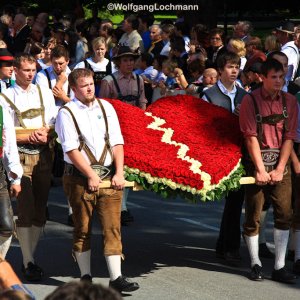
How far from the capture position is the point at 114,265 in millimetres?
8367

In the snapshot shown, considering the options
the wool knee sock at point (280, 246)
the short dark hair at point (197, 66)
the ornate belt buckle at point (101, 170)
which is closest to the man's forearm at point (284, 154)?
the wool knee sock at point (280, 246)

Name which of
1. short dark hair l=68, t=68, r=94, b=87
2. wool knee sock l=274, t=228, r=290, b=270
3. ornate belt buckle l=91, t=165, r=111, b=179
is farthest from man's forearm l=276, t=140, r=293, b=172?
short dark hair l=68, t=68, r=94, b=87

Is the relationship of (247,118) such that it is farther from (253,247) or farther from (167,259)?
(167,259)

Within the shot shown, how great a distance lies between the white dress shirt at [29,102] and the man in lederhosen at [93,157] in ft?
2.06

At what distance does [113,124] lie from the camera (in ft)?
27.3

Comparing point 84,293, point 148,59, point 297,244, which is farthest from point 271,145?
point 148,59

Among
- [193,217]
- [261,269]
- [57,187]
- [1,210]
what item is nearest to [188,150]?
[261,269]

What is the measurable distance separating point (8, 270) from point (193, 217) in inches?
→ 263

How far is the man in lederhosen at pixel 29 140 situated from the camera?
884 centimetres

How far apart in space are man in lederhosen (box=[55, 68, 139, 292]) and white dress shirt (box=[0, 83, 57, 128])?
0.63 metres

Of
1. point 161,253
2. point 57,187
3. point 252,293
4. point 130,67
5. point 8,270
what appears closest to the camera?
point 8,270

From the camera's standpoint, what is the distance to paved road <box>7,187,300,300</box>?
28.1 ft

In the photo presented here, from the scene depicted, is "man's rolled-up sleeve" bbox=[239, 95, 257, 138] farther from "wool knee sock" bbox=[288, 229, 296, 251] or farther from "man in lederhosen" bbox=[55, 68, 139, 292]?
"wool knee sock" bbox=[288, 229, 296, 251]

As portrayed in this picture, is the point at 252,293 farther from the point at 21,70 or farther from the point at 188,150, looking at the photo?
the point at 21,70
